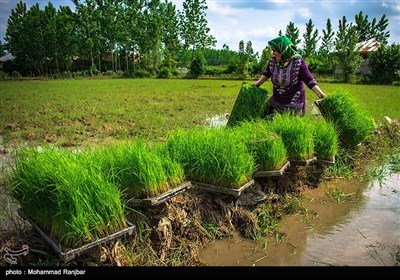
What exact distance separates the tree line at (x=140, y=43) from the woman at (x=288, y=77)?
15679 mm

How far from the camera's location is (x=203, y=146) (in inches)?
119

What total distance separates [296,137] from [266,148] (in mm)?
529

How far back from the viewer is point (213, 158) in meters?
2.93

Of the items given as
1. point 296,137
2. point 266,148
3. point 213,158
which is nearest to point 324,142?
point 296,137

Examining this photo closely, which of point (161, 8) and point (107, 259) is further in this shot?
point (161, 8)

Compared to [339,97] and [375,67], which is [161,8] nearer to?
[375,67]

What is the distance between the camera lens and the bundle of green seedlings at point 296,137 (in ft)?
11.8

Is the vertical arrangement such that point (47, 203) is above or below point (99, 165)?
below

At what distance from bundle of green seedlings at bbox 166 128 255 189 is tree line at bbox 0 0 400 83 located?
641 inches

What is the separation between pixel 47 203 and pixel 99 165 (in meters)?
0.46

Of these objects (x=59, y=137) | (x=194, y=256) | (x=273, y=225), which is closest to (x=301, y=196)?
(x=273, y=225)

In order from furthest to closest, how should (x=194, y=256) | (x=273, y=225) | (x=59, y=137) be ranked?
(x=59, y=137)
(x=273, y=225)
(x=194, y=256)

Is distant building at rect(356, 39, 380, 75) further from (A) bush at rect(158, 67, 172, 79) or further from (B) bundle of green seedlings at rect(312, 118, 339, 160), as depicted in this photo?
(B) bundle of green seedlings at rect(312, 118, 339, 160)

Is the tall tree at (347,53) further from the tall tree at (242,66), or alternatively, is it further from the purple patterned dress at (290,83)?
the purple patterned dress at (290,83)
